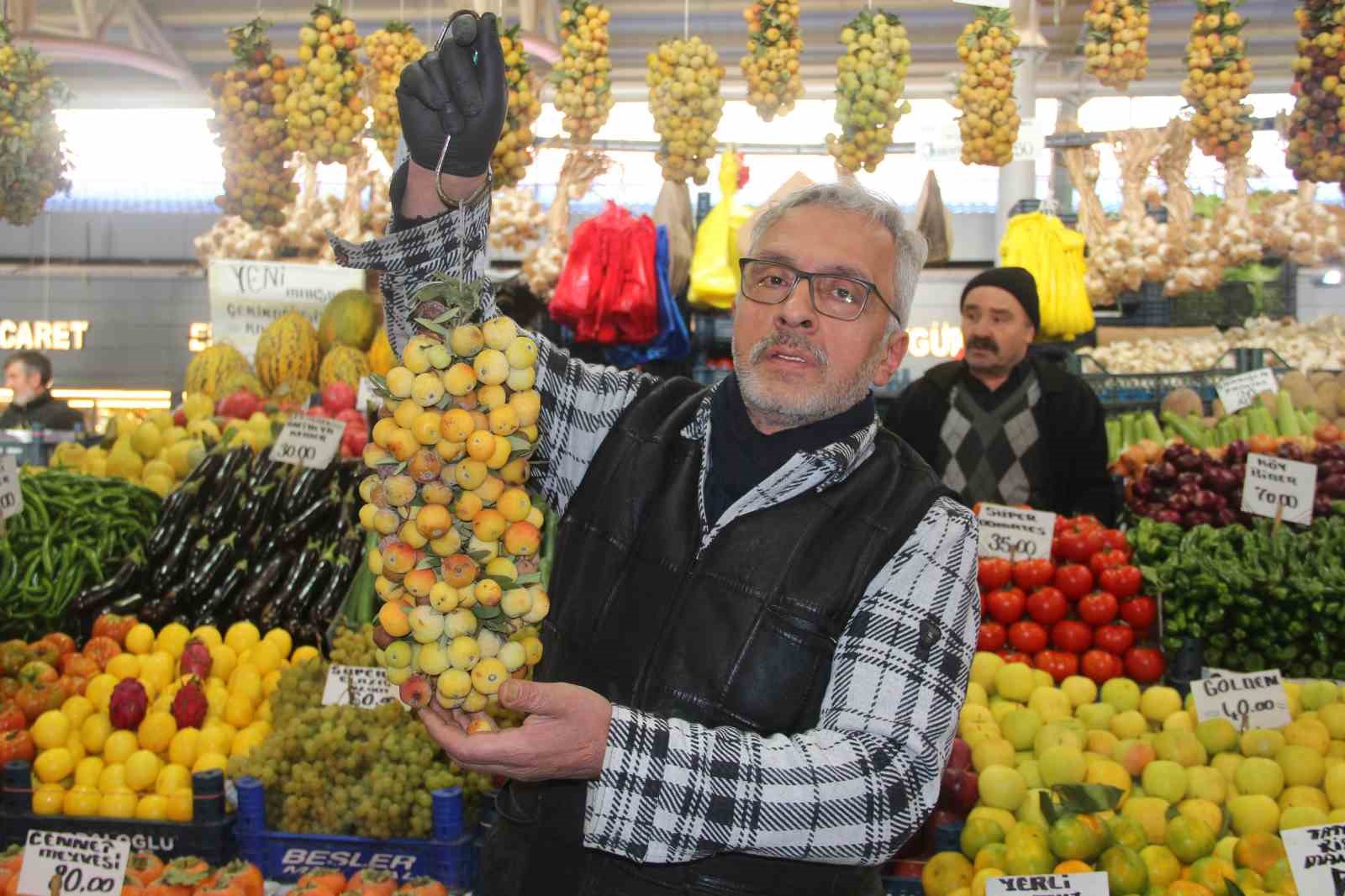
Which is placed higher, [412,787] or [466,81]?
[466,81]

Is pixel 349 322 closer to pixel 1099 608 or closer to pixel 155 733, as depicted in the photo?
pixel 155 733

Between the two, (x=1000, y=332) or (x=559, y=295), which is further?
(x=559, y=295)

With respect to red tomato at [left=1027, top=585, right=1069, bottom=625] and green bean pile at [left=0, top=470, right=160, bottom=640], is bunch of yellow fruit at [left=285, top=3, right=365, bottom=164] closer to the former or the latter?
green bean pile at [left=0, top=470, right=160, bottom=640]

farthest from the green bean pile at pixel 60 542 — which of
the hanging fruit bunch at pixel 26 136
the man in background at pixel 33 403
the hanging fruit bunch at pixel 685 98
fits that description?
the man in background at pixel 33 403

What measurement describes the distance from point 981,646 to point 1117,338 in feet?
17.6

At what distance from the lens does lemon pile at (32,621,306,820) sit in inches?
114

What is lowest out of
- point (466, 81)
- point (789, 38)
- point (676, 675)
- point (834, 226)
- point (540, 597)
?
point (676, 675)

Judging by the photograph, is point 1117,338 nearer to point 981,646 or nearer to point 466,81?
point 981,646

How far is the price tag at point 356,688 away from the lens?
2.99 m

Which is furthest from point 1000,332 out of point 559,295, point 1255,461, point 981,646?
point 559,295

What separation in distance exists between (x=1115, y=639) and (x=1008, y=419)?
101 cm

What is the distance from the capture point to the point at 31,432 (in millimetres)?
5879

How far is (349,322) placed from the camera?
5879mm

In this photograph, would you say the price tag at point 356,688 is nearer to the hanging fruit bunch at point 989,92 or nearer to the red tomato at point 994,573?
the red tomato at point 994,573
